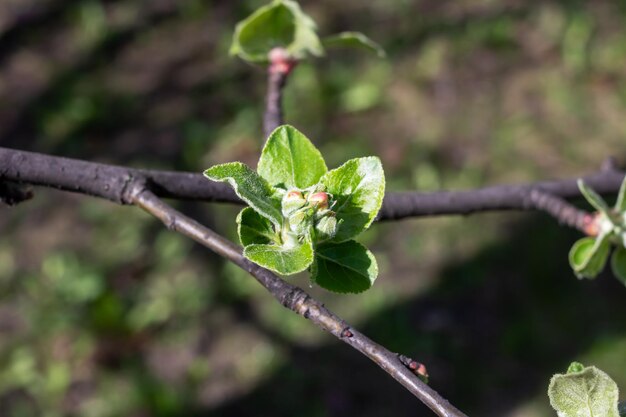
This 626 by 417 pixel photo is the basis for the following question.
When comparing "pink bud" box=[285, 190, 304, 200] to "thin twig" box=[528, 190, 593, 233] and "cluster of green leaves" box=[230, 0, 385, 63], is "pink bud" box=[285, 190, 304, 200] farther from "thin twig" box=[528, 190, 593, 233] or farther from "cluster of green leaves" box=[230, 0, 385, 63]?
"thin twig" box=[528, 190, 593, 233]

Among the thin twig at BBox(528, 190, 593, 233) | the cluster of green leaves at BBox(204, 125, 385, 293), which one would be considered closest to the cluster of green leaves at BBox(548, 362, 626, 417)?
the cluster of green leaves at BBox(204, 125, 385, 293)

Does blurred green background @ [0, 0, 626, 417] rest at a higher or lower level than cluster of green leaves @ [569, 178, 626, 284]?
higher

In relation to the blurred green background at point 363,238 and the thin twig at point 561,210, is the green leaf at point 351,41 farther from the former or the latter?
the blurred green background at point 363,238

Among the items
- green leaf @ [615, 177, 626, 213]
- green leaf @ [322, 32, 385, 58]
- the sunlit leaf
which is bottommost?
the sunlit leaf

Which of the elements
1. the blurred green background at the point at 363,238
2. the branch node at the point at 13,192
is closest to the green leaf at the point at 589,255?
the branch node at the point at 13,192

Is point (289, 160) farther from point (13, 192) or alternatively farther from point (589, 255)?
point (589, 255)

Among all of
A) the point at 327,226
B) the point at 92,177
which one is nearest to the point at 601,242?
the point at 327,226

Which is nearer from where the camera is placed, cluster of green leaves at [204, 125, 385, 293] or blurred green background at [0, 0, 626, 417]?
cluster of green leaves at [204, 125, 385, 293]
